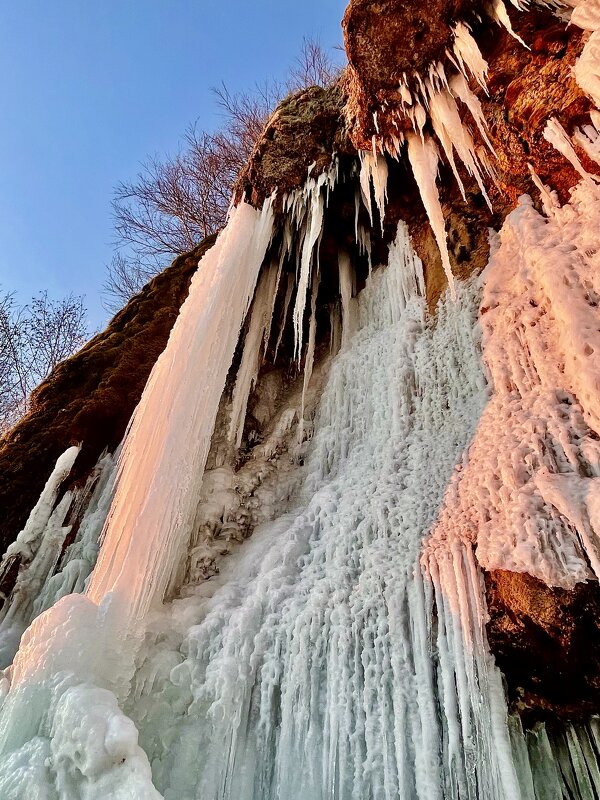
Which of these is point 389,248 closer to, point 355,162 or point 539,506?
point 355,162

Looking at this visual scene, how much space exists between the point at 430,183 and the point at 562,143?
1029 mm

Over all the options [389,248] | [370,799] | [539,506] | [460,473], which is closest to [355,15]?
[389,248]

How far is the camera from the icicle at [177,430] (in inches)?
124

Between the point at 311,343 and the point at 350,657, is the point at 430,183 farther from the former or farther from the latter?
the point at 350,657

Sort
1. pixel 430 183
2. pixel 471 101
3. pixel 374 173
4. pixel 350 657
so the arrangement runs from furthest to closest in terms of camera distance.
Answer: pixel 374 173 < pixel 430 183 < pixel 471 101 < pixel 350 657

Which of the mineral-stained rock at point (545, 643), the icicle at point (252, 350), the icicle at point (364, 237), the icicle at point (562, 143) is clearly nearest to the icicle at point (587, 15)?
the icicle at point (562, 143)

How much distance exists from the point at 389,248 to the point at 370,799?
4176 millimetres

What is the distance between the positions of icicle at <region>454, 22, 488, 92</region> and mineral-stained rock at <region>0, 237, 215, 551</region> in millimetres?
2962

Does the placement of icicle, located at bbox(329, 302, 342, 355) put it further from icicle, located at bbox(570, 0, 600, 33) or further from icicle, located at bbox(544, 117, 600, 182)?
icicle, located at bbox(570, 0, 600, 33)

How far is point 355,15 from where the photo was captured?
12.2ft

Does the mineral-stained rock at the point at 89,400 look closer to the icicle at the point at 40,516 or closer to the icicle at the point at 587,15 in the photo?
the icicle at the point at 40,516

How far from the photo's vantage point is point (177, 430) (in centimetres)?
364

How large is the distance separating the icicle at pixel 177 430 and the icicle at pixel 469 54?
74.0 inches

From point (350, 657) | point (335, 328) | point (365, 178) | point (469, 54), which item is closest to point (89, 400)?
point (335, 328)
